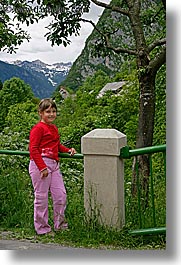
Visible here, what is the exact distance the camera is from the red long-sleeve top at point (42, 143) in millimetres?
3152

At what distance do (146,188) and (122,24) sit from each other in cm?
145

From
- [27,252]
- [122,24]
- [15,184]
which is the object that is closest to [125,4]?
[122,24]

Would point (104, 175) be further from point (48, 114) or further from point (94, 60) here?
point (94, 60)

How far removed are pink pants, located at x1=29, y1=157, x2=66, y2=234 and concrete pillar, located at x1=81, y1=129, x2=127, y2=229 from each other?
16 centimetres

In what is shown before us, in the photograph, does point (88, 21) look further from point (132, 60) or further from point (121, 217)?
point (121, 217)

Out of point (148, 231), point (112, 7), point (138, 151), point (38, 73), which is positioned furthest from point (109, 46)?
point (148, 231)

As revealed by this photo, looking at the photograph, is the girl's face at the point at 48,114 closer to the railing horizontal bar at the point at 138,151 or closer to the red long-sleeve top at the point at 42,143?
the red long-sleeve top at the point at 42,143

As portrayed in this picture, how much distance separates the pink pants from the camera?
3244 millimetres

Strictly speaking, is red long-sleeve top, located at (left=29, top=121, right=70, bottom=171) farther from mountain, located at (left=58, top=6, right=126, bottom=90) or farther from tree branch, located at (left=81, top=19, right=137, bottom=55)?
mountain, located at (left=58, top=6, right=126, bottom=90)

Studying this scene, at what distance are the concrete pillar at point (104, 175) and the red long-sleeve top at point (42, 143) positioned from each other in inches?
6.6

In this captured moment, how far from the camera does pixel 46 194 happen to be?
3.29 metres

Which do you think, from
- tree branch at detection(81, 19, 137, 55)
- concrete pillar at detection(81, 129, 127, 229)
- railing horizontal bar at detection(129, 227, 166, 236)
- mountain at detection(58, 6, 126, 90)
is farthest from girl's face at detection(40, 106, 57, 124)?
mountain at detection(58, 6, 126, 90)

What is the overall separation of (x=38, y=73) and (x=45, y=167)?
4.85ft

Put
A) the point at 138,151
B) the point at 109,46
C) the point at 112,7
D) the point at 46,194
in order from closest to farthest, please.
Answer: the point at 138,151 < the point at 46,194 < the point at 112,7 < the point at 109,46
